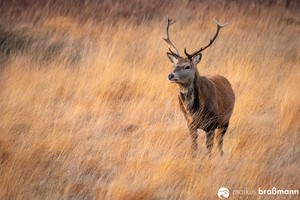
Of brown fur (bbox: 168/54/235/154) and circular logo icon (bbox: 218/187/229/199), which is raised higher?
brown fur (bbox: 168/54/235/154)

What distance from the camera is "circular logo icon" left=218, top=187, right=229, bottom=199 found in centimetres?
526

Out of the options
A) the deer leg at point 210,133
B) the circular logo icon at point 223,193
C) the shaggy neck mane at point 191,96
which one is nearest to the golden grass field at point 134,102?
the circular logo icon at point 223,193

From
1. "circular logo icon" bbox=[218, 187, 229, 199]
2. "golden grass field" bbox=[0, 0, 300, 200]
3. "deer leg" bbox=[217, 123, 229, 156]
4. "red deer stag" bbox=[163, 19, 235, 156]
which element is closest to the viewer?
"circular logo icon" bbox=[218, 187, 229, 199]

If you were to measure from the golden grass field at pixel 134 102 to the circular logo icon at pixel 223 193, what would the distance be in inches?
2.7

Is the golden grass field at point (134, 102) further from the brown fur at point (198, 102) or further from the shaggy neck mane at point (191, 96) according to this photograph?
the shaggy neck mane at point (191, 96)

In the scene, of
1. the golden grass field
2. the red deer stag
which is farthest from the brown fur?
the golden grass field

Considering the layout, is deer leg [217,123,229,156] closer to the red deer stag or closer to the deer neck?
the red deer stag

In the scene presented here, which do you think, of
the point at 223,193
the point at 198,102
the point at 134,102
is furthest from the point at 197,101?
the point at 134,102

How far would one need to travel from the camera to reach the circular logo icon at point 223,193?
5258 mm

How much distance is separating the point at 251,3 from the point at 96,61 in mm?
5275

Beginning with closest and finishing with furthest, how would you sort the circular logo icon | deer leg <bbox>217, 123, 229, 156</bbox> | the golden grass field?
the circular logo icon, the golden grass field, deer leg <bbox>217, 123, 229, 156</bbox>

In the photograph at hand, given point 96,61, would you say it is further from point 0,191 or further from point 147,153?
point 0,191

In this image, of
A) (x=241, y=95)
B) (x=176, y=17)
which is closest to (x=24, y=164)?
(x=241, y=95)

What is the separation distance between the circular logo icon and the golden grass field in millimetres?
70
